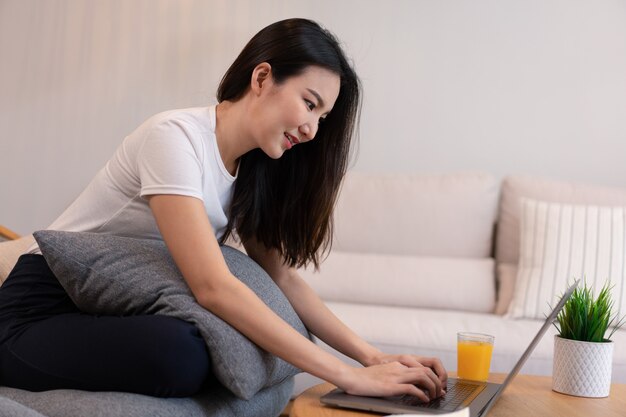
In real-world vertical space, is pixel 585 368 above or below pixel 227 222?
below

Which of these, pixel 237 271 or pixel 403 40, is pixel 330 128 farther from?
pixel 403 40

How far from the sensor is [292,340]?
1.23 metres

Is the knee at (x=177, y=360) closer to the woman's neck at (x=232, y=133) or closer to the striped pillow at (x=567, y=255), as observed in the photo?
the woman's neck at (x=232, y=133)

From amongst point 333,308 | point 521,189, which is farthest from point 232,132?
point 521,189

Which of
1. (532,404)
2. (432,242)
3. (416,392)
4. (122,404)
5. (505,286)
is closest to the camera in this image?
(122,404)

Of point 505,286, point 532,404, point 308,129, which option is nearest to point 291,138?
point 308,129

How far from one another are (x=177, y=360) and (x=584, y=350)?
0.75 meters

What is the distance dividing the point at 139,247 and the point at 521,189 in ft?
6.50

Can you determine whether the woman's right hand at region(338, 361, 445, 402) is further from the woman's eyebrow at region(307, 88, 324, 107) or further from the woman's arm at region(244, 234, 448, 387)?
the woman's eyebrow at region(307, 88, 324, 107)

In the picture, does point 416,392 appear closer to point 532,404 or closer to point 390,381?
point 390,381

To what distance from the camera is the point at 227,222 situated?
64.2 inches

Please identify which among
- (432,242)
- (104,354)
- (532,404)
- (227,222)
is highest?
(227,222)

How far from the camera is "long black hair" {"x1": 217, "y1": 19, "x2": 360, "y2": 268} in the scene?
5.28ft

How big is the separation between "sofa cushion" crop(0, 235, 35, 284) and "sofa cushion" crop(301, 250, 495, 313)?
1.13 metres
